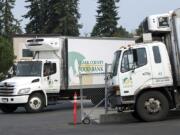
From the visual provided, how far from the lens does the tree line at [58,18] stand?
225 feet

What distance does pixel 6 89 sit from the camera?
2591cm

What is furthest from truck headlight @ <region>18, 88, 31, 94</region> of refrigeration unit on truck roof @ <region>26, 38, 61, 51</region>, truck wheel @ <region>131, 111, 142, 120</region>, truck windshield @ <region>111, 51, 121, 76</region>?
truck windshield @ <region>111, 51, 121, 76</region>

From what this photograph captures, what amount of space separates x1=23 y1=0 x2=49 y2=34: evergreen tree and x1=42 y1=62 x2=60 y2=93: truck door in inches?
1757

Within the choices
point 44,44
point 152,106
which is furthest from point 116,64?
point 44,44

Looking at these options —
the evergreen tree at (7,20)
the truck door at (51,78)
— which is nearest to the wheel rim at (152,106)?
the truck door at (51,78)

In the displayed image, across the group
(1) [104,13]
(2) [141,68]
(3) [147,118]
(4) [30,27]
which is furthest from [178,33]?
(4) [30,27]

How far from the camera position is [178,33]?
61.8 feet

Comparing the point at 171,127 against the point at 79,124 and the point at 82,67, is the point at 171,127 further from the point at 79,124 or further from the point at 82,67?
the point at 82,67

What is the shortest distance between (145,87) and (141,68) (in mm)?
651

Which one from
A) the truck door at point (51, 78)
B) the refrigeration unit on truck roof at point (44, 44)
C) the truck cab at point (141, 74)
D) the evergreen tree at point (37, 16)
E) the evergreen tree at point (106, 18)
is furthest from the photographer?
the evergreen tree at point (37, 16)

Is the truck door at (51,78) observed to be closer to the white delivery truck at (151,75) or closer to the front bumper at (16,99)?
the front bumper at (16,99)

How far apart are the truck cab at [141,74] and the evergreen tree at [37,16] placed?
53.3 meters

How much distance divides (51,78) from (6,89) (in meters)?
2.37

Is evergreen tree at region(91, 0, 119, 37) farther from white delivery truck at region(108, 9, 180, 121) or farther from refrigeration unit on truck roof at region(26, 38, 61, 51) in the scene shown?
white delivery truck at region(108, 9, 180, 121)
